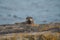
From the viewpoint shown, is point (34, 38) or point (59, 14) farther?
point (59, 14)

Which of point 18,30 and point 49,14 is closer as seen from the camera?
point 18,30

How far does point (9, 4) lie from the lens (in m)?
18.8

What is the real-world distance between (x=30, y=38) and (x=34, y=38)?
109 mm

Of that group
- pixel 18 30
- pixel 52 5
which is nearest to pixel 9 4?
pixel 52 5

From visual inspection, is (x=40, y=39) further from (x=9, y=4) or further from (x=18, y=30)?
(x=9, y=4)

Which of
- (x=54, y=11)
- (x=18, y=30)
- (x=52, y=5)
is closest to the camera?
(x=18, y=30)

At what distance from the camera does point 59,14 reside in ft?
52.9

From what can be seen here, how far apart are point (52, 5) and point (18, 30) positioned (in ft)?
39.9

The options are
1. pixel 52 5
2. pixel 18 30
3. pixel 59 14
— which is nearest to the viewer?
pixel 18 30

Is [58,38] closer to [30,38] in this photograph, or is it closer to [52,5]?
[30,38]

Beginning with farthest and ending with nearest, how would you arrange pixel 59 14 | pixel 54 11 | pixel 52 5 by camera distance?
pixel 52 5
pixel 54 11
pixel 59 14

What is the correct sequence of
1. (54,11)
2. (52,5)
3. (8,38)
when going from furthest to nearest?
(52,5) → (54,11) → (8,38)

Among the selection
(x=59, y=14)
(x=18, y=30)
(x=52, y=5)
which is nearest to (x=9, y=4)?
(x=52, y=5)

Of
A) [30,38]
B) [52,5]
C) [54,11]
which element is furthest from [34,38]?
[52,5]
